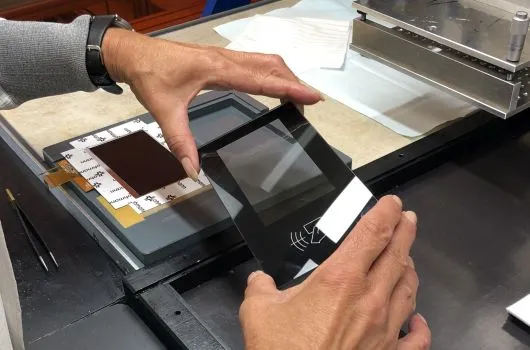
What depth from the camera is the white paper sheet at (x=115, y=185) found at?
2.85ft

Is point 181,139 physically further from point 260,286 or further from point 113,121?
point 113,121

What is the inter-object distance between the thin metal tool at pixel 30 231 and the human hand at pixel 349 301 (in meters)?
0.34

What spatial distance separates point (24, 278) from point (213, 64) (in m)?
0.36

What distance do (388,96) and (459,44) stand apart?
282mm

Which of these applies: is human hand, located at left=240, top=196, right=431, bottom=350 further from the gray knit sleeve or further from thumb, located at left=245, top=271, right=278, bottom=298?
the gray knit sleeve

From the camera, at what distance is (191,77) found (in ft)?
2.73

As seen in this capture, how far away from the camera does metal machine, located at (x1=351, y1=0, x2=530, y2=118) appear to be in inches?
36.0

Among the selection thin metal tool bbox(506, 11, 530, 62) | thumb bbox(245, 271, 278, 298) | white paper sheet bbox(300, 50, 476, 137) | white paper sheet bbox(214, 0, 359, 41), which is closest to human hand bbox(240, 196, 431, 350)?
thumb bbox(245, 271, 278, 298)

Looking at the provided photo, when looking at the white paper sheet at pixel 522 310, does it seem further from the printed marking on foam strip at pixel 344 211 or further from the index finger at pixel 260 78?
the index finger at pixel 260 78

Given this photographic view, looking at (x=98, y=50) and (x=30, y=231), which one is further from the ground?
(x=98, y=50)

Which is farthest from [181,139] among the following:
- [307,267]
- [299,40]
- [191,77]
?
[299,40]

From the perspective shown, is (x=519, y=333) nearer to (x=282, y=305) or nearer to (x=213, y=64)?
(x=282, y=305)

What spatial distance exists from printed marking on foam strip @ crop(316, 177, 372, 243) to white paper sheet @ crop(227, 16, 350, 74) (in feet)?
1.82

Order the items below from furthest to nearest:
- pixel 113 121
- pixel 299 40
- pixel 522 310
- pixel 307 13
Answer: pixel 307 13, pixel 299 40, pixel 113 121, pixel 522 310
